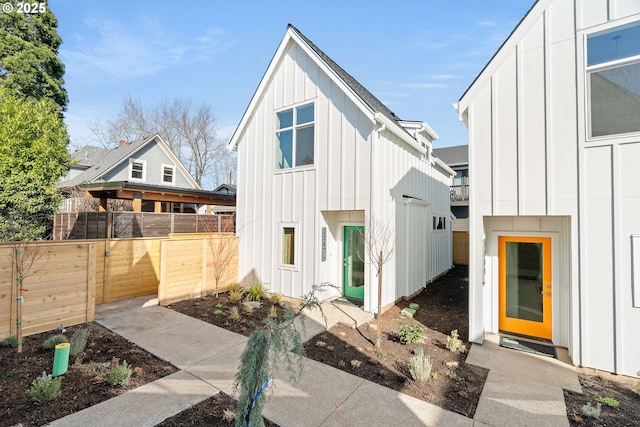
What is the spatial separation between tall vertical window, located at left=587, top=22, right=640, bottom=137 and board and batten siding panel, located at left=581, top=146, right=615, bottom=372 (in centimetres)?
47

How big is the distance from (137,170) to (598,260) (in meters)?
22.9

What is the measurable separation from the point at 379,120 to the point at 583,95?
3.72 metres

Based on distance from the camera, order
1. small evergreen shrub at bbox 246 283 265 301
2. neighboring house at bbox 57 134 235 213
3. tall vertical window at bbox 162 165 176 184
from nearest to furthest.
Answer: small evergreen shrub at bbox 246 283 265 301
neighboring house at bbox 57 134 235 213
tall vertical window at bbox 162 165 176 184

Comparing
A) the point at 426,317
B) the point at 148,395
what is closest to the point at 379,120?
the point at 426,317

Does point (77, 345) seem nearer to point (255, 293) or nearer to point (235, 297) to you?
point (235, 297)

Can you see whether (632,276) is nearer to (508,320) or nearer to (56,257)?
(508,320)

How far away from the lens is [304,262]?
8055mm

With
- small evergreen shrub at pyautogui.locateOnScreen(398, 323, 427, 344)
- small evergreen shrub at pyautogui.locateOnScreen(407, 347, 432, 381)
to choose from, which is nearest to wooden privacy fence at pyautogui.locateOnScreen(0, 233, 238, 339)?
small evergreen shrub at pyautogui.locateOnScreen(398, 323, 427, 344)

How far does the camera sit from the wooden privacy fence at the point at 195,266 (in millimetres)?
7539

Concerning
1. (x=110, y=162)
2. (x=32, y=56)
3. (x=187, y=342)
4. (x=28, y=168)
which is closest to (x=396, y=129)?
(x=187, y=342)

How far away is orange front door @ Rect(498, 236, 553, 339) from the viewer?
219 inches

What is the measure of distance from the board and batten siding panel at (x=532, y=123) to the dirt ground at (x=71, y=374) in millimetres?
6670

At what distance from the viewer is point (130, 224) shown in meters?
9.09

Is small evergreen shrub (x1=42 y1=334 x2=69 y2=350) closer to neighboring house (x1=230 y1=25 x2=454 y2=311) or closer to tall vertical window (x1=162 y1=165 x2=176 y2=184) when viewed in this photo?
neighboring house (x1=230 y1=25 x2=454 y2=311)
